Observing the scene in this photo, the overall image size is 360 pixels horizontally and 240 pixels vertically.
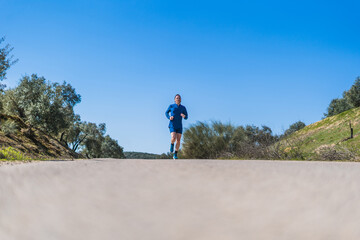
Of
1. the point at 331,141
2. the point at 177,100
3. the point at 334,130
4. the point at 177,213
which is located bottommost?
the point at 177,213

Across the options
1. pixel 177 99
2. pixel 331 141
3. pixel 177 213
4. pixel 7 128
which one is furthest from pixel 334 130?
pixel 177 213

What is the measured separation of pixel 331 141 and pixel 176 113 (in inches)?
824

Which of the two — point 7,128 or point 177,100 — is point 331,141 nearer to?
point 177,100

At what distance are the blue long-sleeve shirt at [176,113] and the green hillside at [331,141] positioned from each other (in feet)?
16.6

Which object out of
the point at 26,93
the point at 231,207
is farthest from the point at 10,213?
the point at 26,93

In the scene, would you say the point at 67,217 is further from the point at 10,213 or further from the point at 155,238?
the point at 155,238

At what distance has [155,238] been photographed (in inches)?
44.8

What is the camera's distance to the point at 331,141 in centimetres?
2794

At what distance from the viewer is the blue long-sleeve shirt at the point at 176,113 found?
40.3ft

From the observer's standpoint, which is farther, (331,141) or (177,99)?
(331,141)

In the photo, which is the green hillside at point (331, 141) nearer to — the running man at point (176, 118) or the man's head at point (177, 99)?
the running man at point (176, 118)

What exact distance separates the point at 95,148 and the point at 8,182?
6052 centimetres

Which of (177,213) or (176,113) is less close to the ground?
(176,113)

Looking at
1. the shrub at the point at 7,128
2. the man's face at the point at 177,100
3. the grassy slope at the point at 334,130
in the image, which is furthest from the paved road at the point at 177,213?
the grassy slope at the point at 334,130
